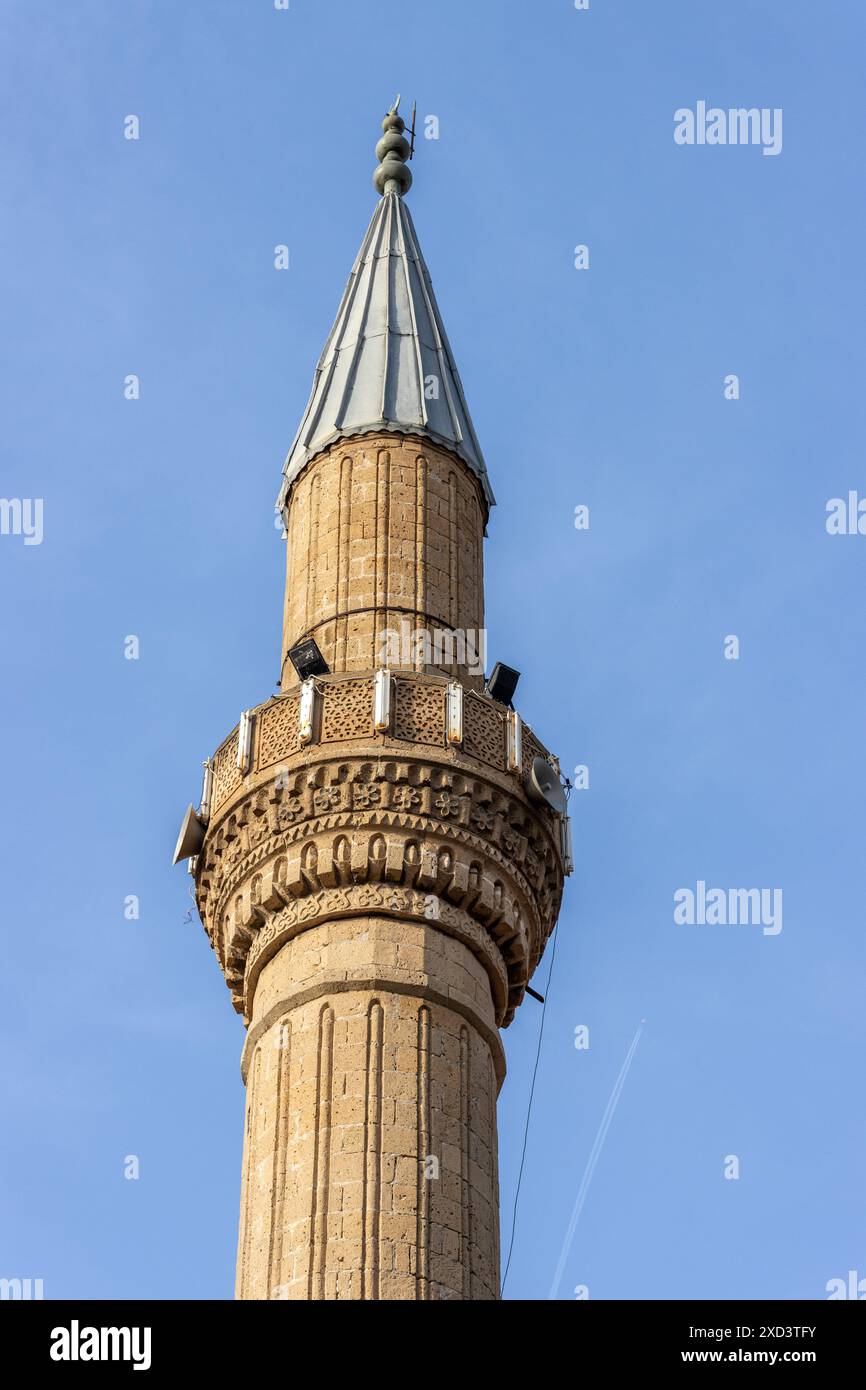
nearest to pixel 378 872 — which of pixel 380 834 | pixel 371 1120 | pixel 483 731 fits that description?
pixel 380 834

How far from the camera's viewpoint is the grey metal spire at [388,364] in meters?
19.4

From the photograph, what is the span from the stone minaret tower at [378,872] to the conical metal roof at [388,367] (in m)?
0.04

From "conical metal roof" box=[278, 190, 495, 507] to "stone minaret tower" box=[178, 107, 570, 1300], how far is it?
0.04 meters

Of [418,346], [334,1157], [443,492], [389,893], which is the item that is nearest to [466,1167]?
[334,1157]

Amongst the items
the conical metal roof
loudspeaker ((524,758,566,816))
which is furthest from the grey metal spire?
loudspeaker ((524,758,566,816))

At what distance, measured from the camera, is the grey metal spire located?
1942cm

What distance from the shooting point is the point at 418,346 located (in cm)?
2009

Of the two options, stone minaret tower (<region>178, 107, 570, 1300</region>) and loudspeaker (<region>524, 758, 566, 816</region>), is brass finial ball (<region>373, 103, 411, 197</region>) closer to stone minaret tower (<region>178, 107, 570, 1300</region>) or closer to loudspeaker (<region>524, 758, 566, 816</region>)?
stone minaret tower (<region>178, 107, 570, 1300</region>)

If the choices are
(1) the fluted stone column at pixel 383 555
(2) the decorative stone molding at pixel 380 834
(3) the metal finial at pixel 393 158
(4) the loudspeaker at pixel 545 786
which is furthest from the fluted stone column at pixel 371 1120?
(3) the metal finial at pixel 393 158

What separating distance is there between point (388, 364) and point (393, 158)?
2.80 metres

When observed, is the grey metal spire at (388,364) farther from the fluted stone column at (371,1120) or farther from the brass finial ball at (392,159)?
the fluted stone column at (371,1120)
